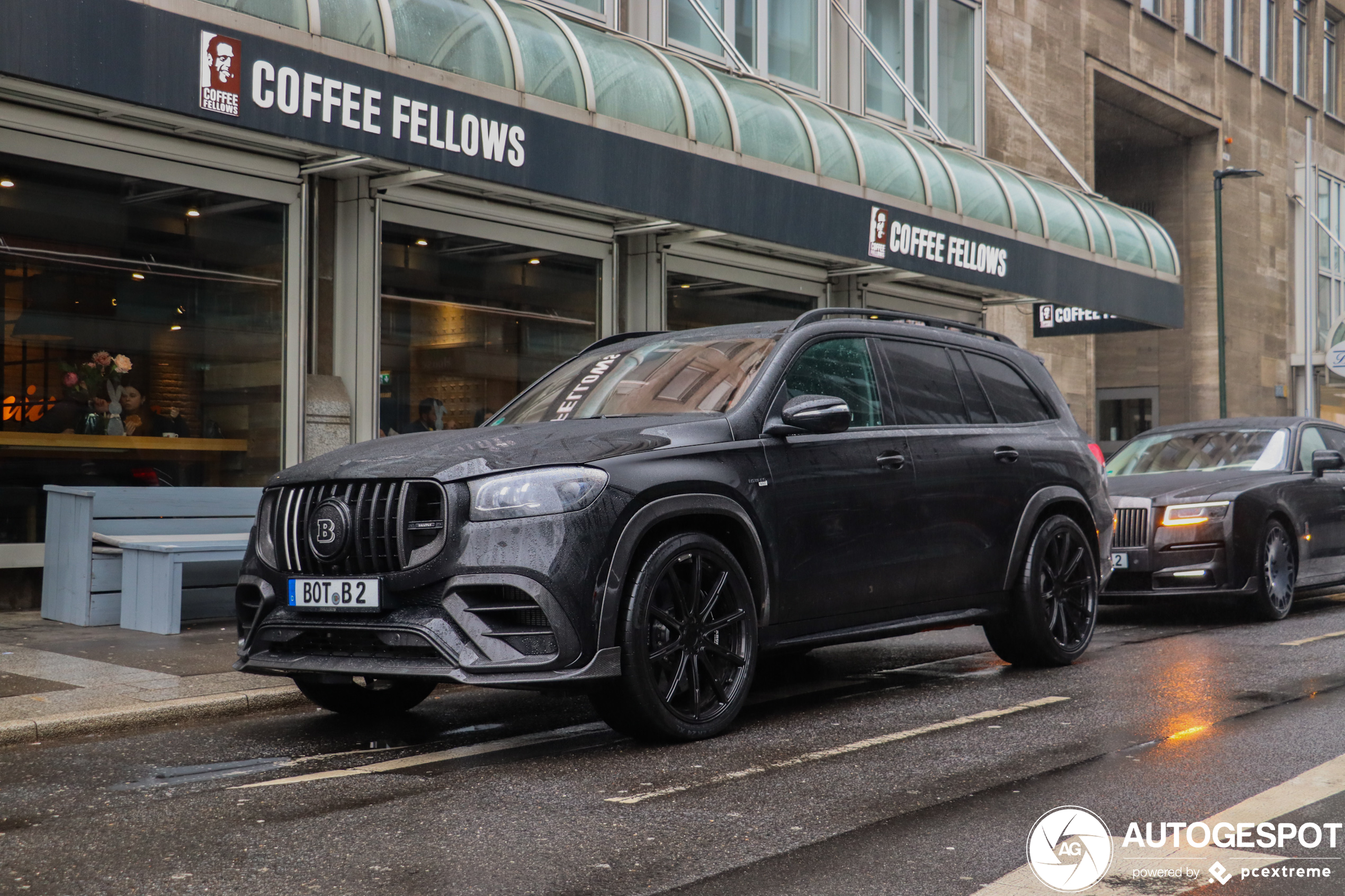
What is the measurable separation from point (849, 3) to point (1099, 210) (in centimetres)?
473

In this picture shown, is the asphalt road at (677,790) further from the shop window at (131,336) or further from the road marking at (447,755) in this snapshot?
the shop window at (131,336)

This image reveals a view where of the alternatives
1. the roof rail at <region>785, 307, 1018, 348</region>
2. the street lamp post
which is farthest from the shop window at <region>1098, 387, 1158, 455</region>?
the roof rail at <region>785, 307, 1018, 348</region>

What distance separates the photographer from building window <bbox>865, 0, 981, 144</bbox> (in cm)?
2059

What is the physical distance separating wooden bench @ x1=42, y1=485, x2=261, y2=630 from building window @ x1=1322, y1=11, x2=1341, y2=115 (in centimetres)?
3760

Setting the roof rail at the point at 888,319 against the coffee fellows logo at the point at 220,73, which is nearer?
the roof rail at the point at 888,319

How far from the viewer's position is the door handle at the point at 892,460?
21.9ft

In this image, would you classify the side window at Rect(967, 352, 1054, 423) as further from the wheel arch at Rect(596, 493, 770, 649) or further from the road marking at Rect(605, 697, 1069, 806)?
the wheel arch at Rect(596, 493, 770, 649)

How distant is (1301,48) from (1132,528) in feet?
108

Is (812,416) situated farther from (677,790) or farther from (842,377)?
(677,790)

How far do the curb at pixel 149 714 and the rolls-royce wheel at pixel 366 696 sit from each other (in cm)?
31

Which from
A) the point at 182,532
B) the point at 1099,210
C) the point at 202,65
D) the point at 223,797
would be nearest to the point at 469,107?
the point at 202,65

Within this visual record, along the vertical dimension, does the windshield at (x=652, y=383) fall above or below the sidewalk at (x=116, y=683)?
above

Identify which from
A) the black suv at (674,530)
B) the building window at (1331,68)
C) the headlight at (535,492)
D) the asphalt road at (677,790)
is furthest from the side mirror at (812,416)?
the building window at (1331,68)

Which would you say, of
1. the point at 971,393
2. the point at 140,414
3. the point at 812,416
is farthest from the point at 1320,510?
the point at 140,414
